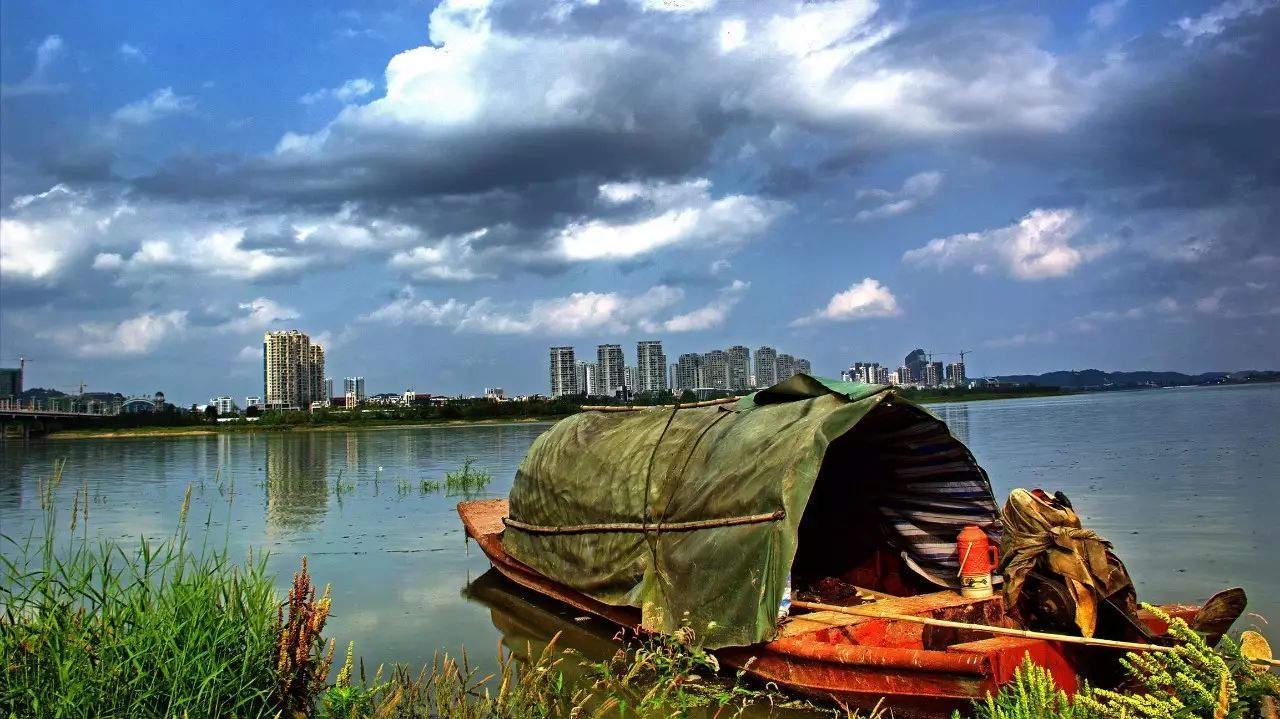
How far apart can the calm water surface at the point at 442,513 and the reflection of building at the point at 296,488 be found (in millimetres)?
72

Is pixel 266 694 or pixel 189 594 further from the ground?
pixel 189 594

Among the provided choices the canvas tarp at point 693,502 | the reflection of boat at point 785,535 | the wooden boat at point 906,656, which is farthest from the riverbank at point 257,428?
the wooden boat at point 906,656

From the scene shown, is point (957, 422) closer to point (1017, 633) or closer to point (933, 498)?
point (933, 498)

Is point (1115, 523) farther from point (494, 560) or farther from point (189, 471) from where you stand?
point (189, 471)

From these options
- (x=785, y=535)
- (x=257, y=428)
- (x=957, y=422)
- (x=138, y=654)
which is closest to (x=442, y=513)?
(x=785, y=535)

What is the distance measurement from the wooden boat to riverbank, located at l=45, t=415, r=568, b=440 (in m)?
59.2

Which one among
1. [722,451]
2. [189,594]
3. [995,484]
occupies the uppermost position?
[722,451]

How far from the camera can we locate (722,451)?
7.02 meters

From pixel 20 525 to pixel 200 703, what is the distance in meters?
14.7

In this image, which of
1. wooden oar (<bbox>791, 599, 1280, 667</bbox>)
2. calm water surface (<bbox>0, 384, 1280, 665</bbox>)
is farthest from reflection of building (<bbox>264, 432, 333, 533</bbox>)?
wooden oar (<bbox>791, 599, 1280, 667</bbox>)

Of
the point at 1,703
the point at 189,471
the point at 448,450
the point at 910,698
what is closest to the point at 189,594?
the point at 1,703

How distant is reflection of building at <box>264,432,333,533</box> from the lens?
16391 millimetres

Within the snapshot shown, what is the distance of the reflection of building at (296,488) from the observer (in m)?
16.4

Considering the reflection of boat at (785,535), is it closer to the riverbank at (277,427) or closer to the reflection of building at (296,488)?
the reflection of building at (296,488)
